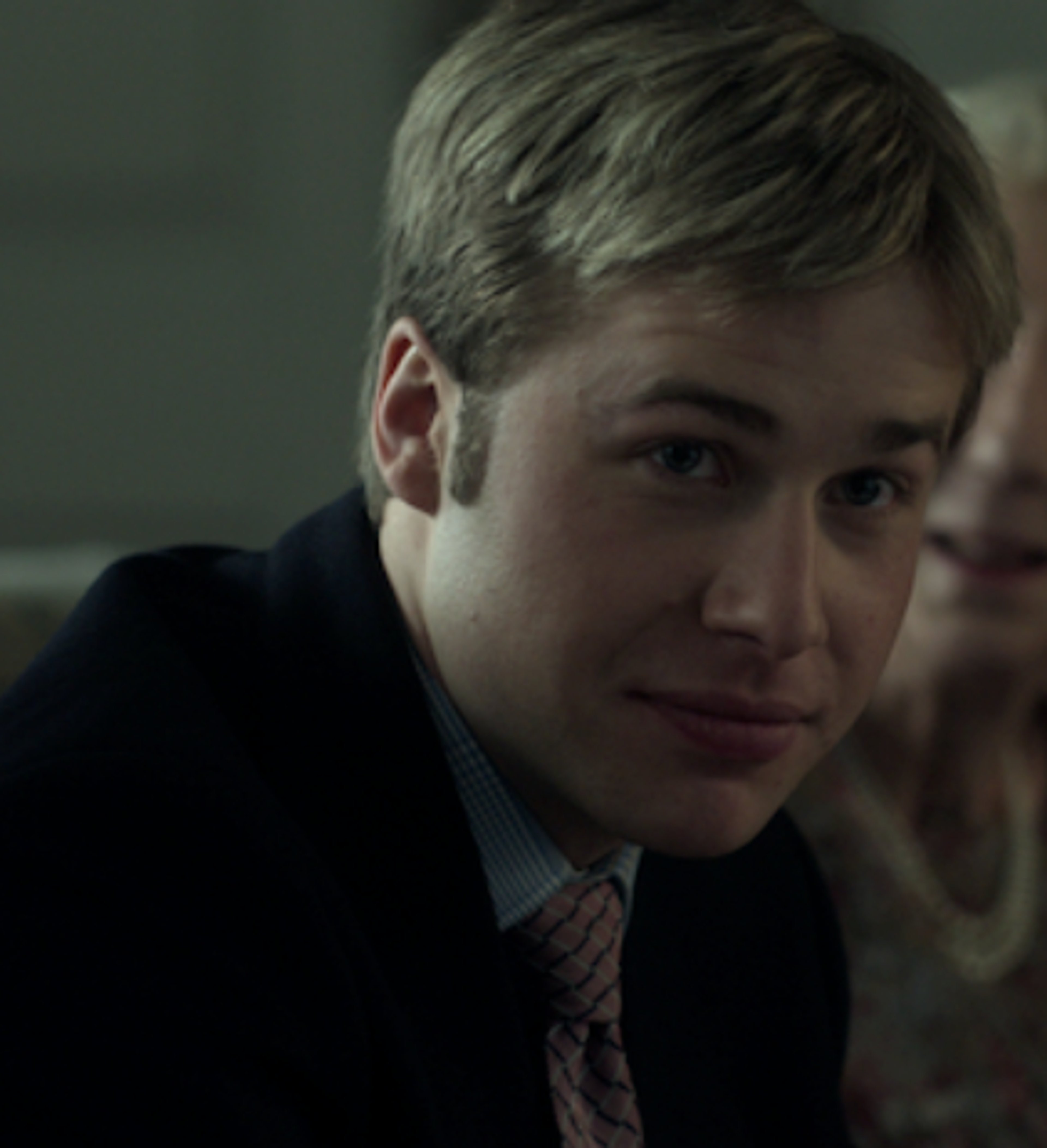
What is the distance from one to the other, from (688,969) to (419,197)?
59 centimetres

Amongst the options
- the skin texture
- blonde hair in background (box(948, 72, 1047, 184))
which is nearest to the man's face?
A: the skin texture

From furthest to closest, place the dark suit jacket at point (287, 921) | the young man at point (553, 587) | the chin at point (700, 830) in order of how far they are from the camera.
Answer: the chin at point (700, 830)
the young man at point (553, 587)
the dark suit jacket at point (287, 921)

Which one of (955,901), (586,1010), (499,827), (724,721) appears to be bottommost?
(955,901)

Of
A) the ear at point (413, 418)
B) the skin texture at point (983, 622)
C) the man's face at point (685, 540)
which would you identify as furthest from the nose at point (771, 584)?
the skin texture at point (983, 622)

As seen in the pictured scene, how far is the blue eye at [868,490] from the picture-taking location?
0.98 metres

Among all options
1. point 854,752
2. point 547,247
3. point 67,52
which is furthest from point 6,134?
point 547,247

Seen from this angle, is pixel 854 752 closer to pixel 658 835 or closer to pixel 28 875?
pixel 658 835

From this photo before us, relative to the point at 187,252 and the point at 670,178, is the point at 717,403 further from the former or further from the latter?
the point at 187,252

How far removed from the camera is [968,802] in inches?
72.1

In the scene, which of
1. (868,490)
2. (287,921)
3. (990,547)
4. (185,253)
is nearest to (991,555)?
(990,547)

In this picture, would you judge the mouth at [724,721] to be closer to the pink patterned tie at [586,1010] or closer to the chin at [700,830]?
the chin at [700,830]

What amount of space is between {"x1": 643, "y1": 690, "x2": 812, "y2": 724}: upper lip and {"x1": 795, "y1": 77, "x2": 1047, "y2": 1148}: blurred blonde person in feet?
2.53

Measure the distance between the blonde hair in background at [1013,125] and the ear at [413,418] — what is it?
879 mm

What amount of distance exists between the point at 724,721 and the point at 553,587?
0.13m
